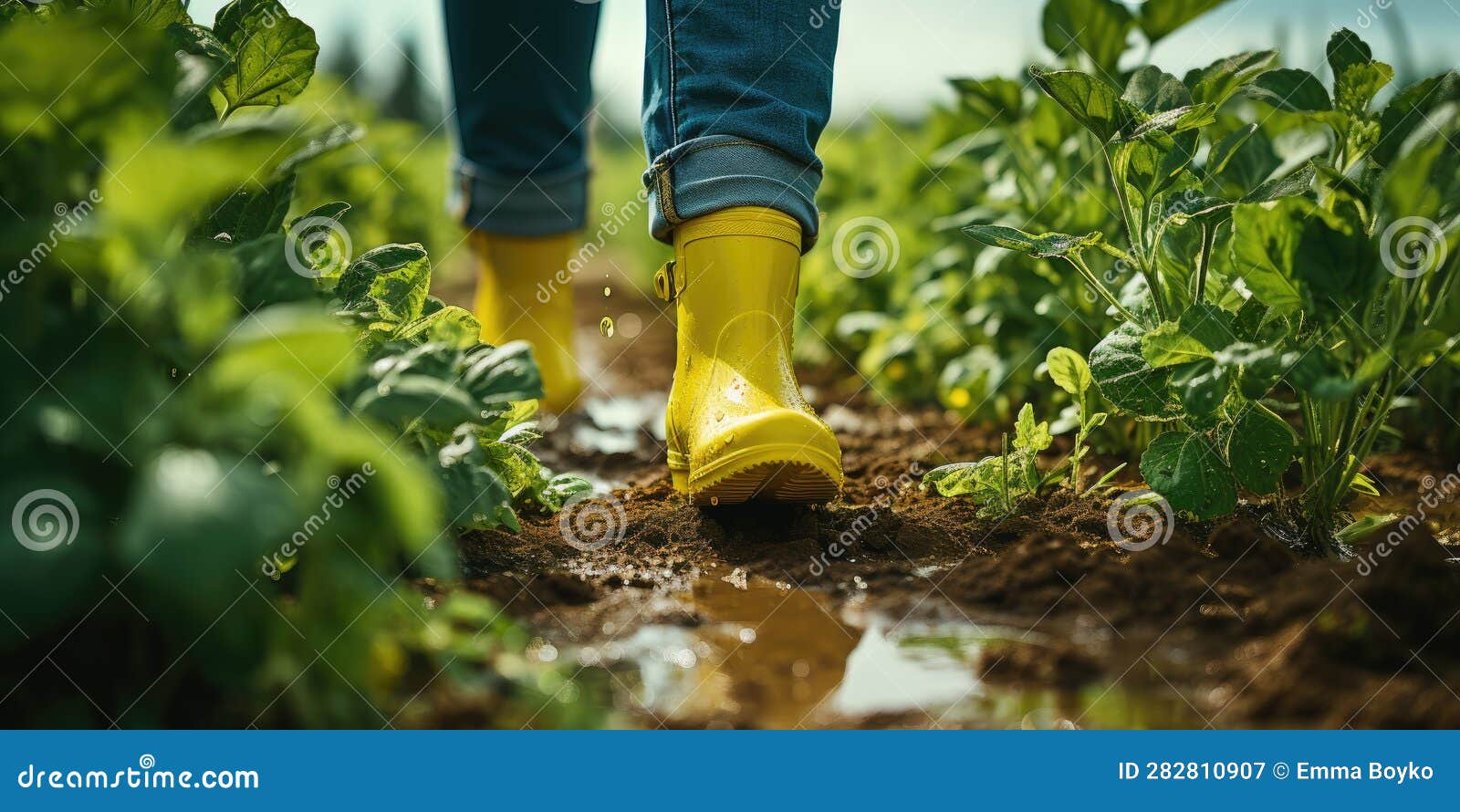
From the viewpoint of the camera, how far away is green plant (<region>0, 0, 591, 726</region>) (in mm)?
725

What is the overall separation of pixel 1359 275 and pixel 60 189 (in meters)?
1.38

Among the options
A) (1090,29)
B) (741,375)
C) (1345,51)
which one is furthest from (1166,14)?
(741,375)

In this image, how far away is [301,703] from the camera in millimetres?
832

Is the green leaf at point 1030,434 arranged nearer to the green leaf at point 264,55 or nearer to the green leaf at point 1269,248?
the green leaf at point 1269,248

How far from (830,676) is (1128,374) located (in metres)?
0.63

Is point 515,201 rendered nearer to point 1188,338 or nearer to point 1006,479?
point 1006,479

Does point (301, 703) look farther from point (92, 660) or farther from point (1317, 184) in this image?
point (1317, 184)

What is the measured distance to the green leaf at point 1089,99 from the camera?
1.38 metres

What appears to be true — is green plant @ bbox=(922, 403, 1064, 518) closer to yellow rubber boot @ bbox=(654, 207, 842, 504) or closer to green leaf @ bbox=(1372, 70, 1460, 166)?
yellow rubber boot @ bbox=(654, 207, 842, 504)

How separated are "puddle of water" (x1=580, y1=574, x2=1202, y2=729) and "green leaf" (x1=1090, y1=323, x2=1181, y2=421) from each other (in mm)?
417

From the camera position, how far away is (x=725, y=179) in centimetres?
163

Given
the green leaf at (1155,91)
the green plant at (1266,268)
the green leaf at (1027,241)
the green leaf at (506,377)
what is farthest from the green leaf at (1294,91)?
the green leaf at (506,377)

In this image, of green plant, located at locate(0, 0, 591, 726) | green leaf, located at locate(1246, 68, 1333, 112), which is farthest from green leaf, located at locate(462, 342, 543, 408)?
green leaf, located at locate(1246, 68, 1333, 112)

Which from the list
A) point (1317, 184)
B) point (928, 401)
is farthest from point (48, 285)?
point (928, 401)
